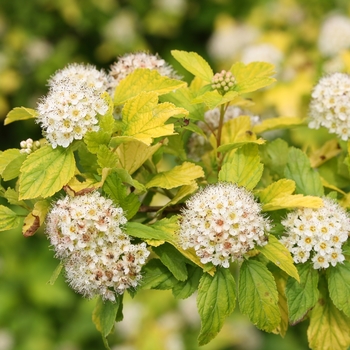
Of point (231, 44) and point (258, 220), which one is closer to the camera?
point (258, 220)

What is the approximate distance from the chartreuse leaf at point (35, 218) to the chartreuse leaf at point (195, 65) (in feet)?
1.02

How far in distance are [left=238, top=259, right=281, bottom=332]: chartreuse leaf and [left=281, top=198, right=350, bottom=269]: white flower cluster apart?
0.18ft

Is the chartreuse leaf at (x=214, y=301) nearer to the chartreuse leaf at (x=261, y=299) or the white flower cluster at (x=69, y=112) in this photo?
the chartreuse leaf at (x=261, y=299)

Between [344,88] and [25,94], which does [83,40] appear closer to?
[25,94]

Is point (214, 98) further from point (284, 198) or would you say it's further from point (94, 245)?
point (94, 245)

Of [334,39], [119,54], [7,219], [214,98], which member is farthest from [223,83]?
[119,54]

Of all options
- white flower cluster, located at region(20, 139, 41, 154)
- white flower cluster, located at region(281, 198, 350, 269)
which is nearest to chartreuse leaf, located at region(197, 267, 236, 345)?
white flower cluster, located at region(281, 198, 350, 269)

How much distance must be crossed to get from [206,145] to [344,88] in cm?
26

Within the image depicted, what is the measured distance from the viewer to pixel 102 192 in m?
0.87

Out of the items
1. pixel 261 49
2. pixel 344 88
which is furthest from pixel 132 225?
pixel 261 49

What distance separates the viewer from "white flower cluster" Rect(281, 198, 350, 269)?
2.82ft

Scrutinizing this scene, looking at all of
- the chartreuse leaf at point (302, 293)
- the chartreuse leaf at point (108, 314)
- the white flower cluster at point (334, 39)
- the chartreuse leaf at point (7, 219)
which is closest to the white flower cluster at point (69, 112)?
the chartreuse leaf at point (7, 219)

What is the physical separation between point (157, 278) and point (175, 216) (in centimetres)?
10

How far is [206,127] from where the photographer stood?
1.07 m
